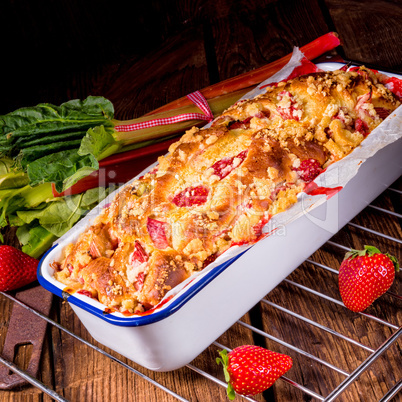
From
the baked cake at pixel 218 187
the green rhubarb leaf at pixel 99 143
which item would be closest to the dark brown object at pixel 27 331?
the baked cake at pixel 218 187

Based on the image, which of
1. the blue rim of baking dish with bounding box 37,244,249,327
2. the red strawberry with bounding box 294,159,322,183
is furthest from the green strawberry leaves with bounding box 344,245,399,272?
the blue rim of baking dish with bounding box 37,244,249,327

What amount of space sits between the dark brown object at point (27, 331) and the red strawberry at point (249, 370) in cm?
59

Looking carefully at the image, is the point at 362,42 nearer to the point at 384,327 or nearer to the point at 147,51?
the point at 147,51

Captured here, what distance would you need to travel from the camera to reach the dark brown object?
1.58 metres

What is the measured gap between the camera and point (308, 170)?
5.07 feet

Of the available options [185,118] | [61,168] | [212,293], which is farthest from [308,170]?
[61,168]

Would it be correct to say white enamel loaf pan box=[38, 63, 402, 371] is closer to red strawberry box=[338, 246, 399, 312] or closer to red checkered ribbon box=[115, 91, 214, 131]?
red strawberry box=[338, 246, 399, 312]

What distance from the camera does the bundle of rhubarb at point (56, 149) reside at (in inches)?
75.6

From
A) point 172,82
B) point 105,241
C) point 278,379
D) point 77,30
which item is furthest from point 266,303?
point 77,30

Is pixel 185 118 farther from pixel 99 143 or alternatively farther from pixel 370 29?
pixel 370 29

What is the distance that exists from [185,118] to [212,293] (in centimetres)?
87

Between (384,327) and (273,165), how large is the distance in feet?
1.72

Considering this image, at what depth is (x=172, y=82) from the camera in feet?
9.06

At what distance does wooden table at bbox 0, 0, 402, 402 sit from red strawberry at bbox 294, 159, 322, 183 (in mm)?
325
